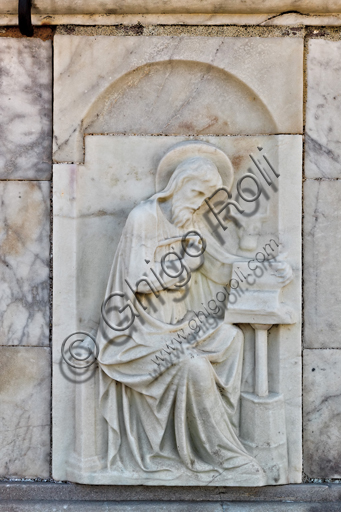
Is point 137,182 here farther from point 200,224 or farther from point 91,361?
point 91,361

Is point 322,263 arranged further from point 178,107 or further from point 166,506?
point 166,506

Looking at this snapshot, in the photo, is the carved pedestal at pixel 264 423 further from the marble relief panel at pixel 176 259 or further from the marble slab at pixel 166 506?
the marble slab at pixel 166 506

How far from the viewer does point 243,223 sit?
10.8 ft

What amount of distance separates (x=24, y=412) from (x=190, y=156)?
1.90 meters

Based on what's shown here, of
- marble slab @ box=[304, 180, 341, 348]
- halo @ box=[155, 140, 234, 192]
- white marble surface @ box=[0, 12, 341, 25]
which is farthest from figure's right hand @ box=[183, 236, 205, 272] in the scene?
white marble surface @ box=[0, 12, 341, 25]

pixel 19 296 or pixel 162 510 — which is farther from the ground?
pixel 19 296

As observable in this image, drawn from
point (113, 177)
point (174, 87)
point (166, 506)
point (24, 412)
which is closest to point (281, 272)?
point (113, 177)

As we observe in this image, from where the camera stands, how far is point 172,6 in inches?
124

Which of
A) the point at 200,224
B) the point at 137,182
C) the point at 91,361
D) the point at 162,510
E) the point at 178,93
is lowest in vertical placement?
the point at 162,510

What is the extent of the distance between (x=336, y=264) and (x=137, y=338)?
130cm

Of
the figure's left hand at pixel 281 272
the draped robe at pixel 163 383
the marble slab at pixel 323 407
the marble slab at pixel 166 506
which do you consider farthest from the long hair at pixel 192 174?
the marble slab at pixel 166 506

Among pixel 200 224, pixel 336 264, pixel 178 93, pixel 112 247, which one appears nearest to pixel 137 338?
pixel 112 247

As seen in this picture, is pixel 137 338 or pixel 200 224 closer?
pixel 137 338

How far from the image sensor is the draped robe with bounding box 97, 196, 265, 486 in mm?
3066
